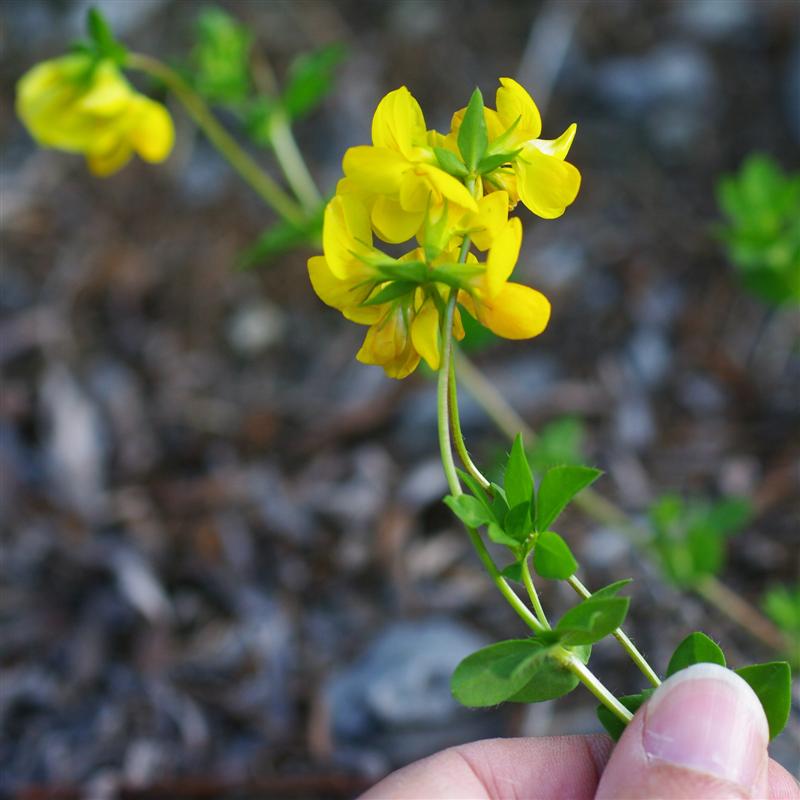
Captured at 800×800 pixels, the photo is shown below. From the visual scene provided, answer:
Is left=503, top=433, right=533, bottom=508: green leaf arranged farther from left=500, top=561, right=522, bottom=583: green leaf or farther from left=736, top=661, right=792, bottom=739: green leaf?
left=736, top=661, right=792, bottom=739: green leaf

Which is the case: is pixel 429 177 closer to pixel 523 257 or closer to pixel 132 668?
pixel 132 668

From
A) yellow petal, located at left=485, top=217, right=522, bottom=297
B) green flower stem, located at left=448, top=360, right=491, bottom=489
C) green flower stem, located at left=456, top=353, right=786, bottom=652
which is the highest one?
yellow petal, located at left=485, top=217, right=522, bottom=297

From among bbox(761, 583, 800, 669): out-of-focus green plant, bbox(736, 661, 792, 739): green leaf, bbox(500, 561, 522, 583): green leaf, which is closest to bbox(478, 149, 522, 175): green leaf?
bbox(500, 561, 522, 583): green leaf

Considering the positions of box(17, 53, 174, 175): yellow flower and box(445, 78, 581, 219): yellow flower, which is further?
box(17, 53, 174, 175): yellow flower

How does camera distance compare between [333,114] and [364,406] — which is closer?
[364,406]

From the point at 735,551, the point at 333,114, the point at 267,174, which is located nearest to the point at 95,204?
the point at 267,174

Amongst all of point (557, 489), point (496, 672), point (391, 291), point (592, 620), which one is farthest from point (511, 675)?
point (391, 291)
